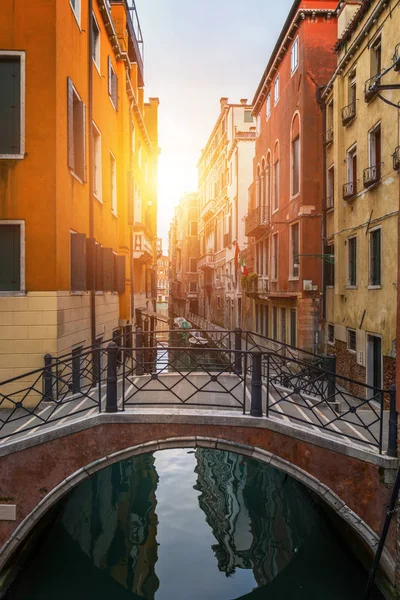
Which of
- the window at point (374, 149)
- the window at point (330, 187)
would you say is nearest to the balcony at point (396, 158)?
the window at point (374, 149)

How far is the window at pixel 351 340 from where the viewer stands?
45.5 feet

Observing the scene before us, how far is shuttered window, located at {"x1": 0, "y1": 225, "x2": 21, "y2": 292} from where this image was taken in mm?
9477

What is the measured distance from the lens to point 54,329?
9523 mm

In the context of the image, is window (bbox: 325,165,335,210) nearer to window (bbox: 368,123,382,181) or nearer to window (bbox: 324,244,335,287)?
window (bbox: 324,244,335,287)

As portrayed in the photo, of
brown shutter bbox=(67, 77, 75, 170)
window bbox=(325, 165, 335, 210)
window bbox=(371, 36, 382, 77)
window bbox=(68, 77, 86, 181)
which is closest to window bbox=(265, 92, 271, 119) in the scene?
window bbox=(325, 165, 335, 210)

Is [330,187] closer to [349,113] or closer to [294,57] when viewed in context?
[349,113]

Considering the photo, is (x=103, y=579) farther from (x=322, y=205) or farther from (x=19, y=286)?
(x=322, y=205)

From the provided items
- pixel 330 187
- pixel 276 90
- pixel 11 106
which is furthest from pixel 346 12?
pixel 11 106

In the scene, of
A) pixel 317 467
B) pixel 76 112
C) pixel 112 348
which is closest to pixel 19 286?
pixel 112 348

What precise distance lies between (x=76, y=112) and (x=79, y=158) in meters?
1.05

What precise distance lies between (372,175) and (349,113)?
2613mm

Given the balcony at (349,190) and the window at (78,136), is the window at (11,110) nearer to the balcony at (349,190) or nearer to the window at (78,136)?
the window at (78,136)

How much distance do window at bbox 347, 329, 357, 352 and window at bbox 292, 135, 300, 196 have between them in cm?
585

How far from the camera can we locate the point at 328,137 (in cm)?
1609
